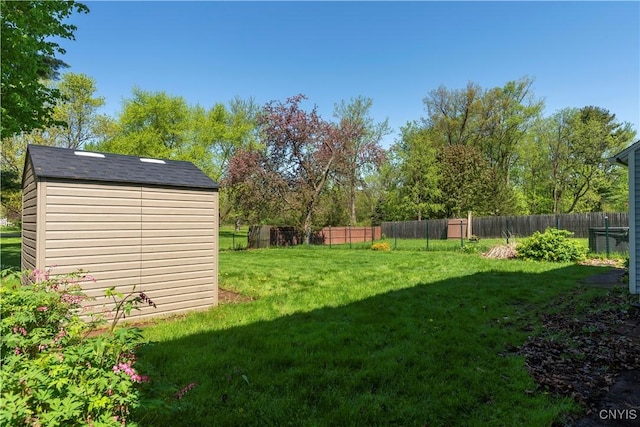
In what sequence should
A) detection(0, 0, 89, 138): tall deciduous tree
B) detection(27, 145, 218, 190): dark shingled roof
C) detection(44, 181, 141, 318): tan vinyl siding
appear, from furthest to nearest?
detection(0, 0, 89, 138): tall deciduous tree, detection(27, 145, 218, 190): dark shingled roof, detection(44, 181, 141, 318): tan vinyl siding

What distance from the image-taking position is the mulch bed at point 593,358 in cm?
269

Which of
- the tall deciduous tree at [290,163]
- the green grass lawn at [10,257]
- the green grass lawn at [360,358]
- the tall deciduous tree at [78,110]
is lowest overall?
the green grass lawn at [360,358]

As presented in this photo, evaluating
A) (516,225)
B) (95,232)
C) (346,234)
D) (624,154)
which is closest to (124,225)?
(95,232)

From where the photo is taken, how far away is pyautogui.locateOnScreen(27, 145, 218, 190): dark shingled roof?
4.74m

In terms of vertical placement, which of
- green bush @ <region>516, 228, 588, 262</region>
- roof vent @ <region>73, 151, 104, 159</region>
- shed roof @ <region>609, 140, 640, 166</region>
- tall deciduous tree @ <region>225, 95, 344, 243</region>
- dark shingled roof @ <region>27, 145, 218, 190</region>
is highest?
tall deciduous tree @ <region>225, 95, 344, 243</region>

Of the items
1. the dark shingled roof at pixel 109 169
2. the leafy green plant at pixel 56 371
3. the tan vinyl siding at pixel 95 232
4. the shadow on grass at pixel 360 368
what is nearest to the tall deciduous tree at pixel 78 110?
the dark shingled roof at pixel 109 169

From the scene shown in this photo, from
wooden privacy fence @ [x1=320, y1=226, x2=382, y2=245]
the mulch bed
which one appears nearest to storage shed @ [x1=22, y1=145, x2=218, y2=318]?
the mulch bed

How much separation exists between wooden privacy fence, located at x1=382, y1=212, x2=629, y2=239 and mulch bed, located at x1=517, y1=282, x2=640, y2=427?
14.9 meters

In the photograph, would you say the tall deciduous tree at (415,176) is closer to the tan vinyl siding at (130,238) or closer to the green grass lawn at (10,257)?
the tan vinyl siding at (130,238)

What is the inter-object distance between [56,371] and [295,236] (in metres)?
20.2

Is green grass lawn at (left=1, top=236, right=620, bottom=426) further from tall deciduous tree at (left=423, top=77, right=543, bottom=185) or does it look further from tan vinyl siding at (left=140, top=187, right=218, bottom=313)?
tall deciduous tree at (left=423, top=77, right=543, bottom=185)

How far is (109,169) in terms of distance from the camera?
5.26m

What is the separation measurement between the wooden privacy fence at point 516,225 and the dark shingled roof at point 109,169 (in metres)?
15.6

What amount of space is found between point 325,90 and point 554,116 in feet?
73.4
